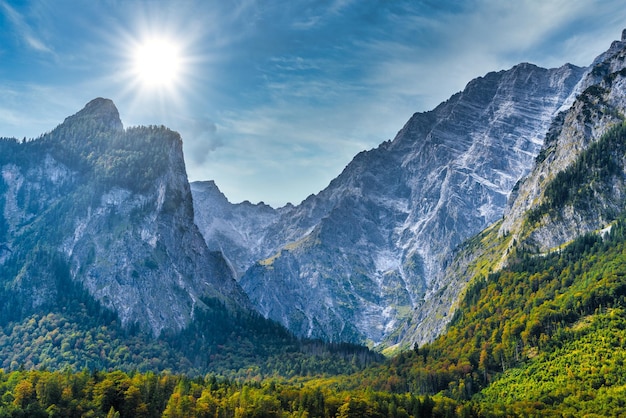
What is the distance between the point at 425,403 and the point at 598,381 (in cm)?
5135

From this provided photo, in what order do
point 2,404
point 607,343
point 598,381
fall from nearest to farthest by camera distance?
1. point 2,404
2. point 598,381
3. point 607,343

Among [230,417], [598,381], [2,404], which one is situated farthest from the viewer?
[598,381]

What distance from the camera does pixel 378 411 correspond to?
170250mm

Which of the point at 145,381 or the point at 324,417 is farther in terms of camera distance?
the point at 145,381

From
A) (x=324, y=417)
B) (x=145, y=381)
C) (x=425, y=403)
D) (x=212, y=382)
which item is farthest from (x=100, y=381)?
(x=425, y=403)

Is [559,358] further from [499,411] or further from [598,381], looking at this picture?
[499,411]

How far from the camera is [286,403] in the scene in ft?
584

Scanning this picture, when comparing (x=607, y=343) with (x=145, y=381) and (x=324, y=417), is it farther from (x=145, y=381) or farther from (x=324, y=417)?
(x=145, y=381)

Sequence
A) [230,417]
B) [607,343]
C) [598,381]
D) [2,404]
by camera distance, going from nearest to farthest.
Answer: [2,404]
[230,417]
[598,381]
[607,343]

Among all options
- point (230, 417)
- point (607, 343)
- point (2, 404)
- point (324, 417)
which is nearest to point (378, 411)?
point (324, 417)

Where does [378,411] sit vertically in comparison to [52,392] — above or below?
below

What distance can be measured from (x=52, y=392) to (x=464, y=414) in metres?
114

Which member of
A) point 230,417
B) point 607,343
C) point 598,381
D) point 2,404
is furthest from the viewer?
point 607,343

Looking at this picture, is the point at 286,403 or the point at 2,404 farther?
the point at 286,403
